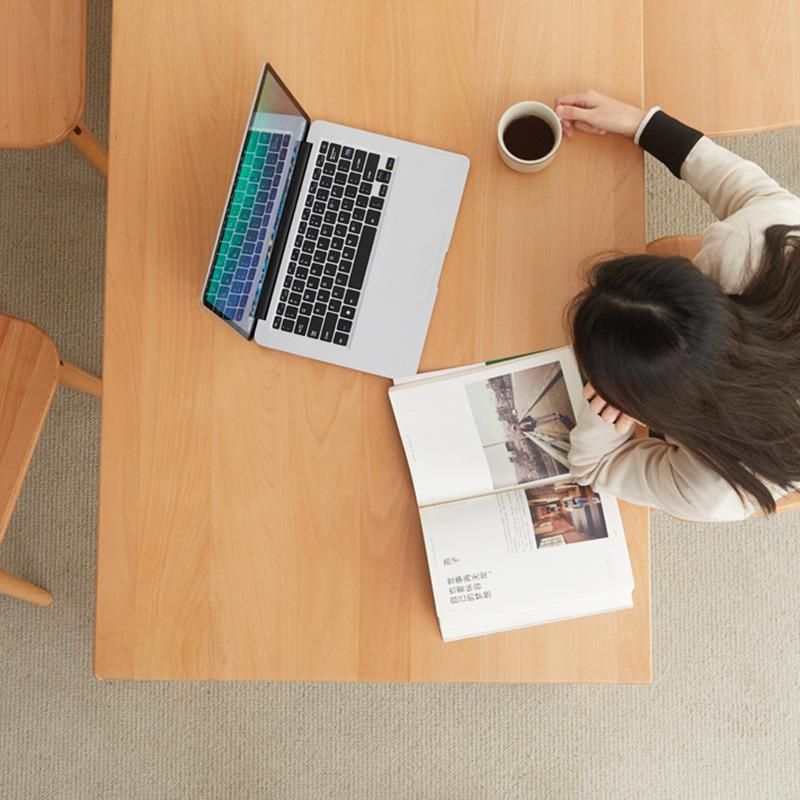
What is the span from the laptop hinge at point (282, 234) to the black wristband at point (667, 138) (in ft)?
1.41

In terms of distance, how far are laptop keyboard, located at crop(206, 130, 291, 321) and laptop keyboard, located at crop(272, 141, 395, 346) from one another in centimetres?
5

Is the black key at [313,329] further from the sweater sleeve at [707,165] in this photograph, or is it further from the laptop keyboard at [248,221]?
the sweater sleeve at [707,165]

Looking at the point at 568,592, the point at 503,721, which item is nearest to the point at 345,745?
the point at 503,721

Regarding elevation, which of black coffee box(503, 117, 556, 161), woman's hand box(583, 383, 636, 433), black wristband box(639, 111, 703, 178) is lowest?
woman's hand box(583, 383, 636, 433)

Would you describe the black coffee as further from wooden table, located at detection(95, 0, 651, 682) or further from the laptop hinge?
the laptop hinge

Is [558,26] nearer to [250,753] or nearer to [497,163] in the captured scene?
[497,163]

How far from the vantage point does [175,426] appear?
102 centimetres

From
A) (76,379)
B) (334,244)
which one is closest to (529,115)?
(334,244)

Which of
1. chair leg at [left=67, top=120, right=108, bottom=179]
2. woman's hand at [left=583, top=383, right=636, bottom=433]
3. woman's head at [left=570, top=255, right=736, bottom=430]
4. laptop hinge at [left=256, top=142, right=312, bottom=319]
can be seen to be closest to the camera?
woman's head at [left=570, top=255, right=736, bottom=430]

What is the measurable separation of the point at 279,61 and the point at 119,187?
0.27 metres

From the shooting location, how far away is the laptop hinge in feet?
3.32

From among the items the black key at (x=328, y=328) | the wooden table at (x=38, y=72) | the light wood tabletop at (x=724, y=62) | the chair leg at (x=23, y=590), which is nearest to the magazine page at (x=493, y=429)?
the black key at (x=328, y=328)

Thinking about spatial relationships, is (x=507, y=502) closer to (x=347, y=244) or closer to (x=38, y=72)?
(x=347, y=244)

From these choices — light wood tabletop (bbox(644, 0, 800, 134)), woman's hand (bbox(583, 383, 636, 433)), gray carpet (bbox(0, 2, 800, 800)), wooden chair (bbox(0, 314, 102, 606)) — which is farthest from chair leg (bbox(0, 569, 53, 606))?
light wood tabletop (bbox(644, 0, 800, 134))
